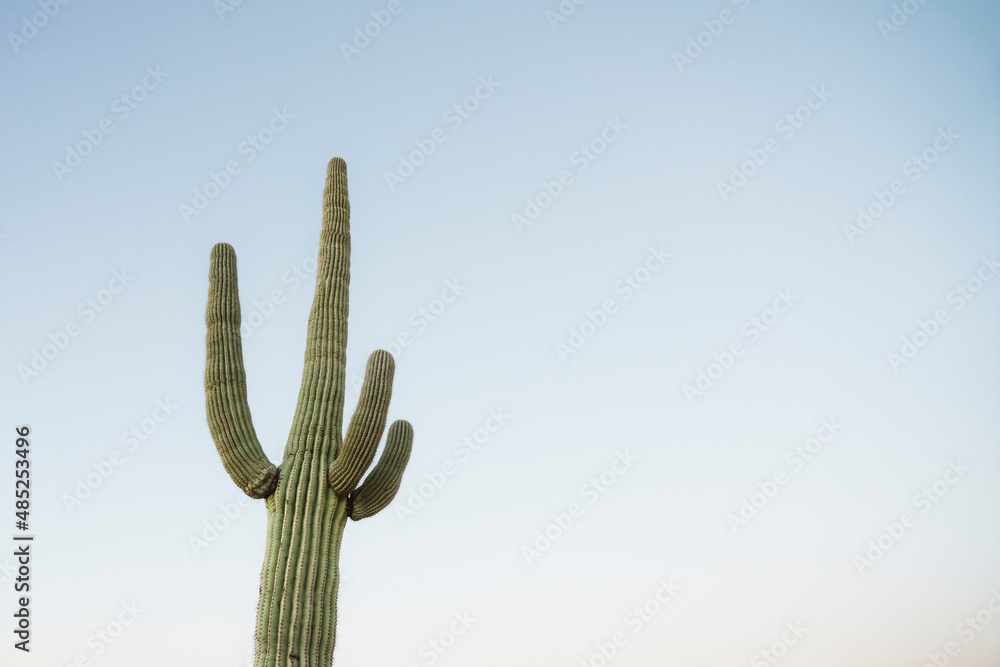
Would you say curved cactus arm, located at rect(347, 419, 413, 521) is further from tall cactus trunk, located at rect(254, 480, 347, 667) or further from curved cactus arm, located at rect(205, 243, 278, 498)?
curved cactus arm, located at rect(205, 243, 278, 498)

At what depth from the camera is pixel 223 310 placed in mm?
6766

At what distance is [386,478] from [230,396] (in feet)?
4.55

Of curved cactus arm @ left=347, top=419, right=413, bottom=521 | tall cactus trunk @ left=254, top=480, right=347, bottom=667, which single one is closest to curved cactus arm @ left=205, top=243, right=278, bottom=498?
tall cactus trunk @ left=254, top=480, right=347, bottom=667

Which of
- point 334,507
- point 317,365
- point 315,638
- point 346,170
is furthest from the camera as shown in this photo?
point 346,170

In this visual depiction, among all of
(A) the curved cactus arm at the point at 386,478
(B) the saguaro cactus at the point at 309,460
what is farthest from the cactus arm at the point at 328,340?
(A) the curved cactus arm at the point at 386,478

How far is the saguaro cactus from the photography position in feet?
18.8

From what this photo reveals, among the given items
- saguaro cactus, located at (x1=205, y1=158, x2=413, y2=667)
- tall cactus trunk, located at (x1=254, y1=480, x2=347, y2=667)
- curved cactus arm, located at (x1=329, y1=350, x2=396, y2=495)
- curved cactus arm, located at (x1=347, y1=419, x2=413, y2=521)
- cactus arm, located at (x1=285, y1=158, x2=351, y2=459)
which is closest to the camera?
tall cactus trunk, located at (x1=254, y1=480, x2=347, y2=667)

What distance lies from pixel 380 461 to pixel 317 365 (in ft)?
3.13

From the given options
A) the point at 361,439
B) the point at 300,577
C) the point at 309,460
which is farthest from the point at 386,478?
the point at 300,577

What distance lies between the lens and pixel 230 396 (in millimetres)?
6422

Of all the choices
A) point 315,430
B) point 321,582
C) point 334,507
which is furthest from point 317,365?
point 321,582

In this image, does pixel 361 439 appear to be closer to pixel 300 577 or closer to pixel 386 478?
pixel 386 478

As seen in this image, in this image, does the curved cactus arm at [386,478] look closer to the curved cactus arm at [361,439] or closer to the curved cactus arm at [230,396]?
the curved cactus arm at [361,439]

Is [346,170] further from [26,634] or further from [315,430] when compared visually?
[26,634]
